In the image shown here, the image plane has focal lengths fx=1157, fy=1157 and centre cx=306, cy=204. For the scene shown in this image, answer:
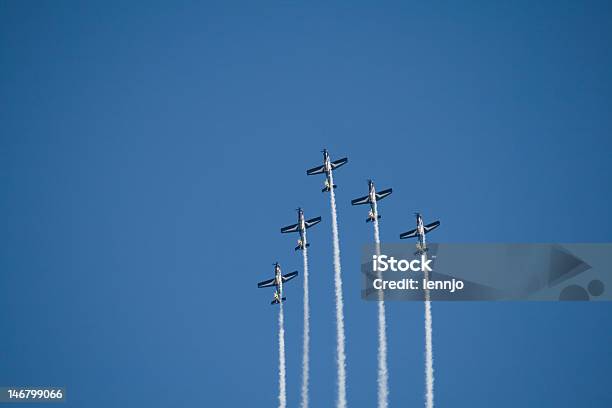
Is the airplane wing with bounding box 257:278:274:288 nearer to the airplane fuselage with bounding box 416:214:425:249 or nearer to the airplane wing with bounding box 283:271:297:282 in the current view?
the airplane wing with bounding box 283:271:297:282

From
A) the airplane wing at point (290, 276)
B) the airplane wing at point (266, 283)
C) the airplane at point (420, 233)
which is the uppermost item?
the airplane at point (420, 233)

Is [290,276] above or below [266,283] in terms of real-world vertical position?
above

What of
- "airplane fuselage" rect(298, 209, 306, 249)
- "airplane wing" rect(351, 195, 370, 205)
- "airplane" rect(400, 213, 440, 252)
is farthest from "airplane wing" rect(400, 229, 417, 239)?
"airplane fuselage" rect(298, 209, 306, 249)

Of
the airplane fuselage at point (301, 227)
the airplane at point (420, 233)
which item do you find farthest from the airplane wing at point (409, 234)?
the airplane fuselage at point (301, 227)

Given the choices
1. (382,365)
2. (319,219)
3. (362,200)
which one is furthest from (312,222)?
(382,365)

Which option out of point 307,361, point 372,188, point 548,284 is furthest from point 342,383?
point 548,284

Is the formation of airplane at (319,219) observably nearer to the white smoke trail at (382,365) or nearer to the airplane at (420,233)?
the airplane at (420,233)

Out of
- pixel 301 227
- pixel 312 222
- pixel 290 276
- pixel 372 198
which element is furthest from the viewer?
pixel 312 222

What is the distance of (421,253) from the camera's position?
365 feet

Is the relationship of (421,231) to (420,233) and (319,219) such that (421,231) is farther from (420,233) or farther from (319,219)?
(319,219)

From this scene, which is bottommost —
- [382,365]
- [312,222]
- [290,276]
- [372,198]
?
[382,365]

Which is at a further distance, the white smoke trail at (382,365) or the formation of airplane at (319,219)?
the formation of airplane at (319,219)

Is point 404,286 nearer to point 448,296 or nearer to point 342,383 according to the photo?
point 448,296

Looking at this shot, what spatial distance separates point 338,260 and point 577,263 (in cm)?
2770
